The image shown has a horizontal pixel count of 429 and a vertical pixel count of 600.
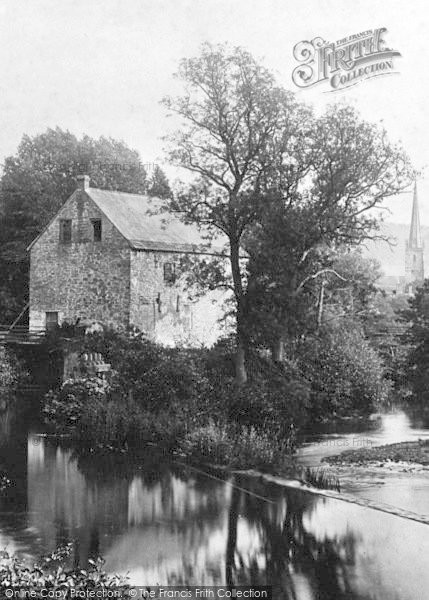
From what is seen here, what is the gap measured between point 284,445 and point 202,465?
286cm

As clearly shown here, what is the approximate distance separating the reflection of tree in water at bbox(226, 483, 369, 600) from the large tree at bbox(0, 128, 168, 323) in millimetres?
36750

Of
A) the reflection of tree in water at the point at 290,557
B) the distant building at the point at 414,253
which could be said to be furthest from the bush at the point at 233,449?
the distant building at the point at 414,253

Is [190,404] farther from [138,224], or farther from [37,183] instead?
[37,183]

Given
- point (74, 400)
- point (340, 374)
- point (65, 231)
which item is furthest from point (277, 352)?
point (65, 231)

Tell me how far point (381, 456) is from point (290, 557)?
9.54 m

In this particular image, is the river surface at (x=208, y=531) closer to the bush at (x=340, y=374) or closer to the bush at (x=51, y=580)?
the bush at (x=51, y=580)

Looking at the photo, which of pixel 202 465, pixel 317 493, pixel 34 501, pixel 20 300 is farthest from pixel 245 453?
pixel 20 300

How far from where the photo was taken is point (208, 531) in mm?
14289

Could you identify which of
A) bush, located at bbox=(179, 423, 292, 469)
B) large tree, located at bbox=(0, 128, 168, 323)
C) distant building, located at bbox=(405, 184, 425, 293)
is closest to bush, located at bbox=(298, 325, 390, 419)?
bush, located at bbox=(179, 423, 292, 469)

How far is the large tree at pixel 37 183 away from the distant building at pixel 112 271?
770 centimetres

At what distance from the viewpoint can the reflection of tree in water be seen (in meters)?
11.2

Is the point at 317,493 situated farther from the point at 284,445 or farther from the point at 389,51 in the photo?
the point at 389,51

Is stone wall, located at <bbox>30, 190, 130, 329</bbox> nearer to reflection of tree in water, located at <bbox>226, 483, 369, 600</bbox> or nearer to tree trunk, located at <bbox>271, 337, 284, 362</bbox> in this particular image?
tree trunk, located at <bbox>271, 337, 284, 362</bbox>

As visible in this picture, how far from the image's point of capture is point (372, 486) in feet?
58.6
